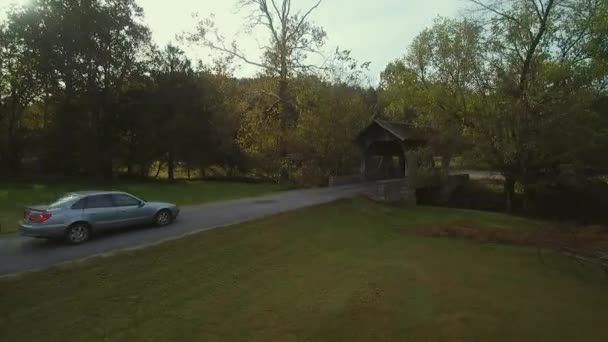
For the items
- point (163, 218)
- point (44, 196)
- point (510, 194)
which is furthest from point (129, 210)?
point (510, 194)

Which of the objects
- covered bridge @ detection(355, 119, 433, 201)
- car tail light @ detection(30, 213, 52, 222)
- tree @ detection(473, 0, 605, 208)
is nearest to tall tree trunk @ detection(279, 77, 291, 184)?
covered bridge @ detection(355, 119, 433, 201)

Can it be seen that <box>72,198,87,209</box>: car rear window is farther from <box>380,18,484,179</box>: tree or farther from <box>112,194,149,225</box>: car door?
<box>380,18,484,179</box>: tree

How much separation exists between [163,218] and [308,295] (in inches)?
312

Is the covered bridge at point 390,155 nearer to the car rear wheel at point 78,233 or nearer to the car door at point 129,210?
the car door at point 129,210

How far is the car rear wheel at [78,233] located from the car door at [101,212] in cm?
21

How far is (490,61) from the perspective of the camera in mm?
22062

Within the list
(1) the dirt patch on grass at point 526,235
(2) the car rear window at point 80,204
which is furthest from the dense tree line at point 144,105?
(2) the car rear window at point 80,204

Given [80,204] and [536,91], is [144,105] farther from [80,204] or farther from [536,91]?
[536,91]

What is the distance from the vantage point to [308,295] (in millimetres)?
7766

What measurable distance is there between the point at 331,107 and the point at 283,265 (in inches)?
721

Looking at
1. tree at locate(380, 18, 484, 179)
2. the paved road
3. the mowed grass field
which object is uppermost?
tree at locate(380, 18, 484, 179)

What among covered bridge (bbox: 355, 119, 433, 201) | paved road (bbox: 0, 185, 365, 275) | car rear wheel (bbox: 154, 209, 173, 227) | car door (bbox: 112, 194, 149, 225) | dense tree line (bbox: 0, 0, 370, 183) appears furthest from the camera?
dense tree line (bbox: 0, 0, 370, 183)

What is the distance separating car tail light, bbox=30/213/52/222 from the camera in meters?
10.7

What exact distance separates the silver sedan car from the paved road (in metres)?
0.36
